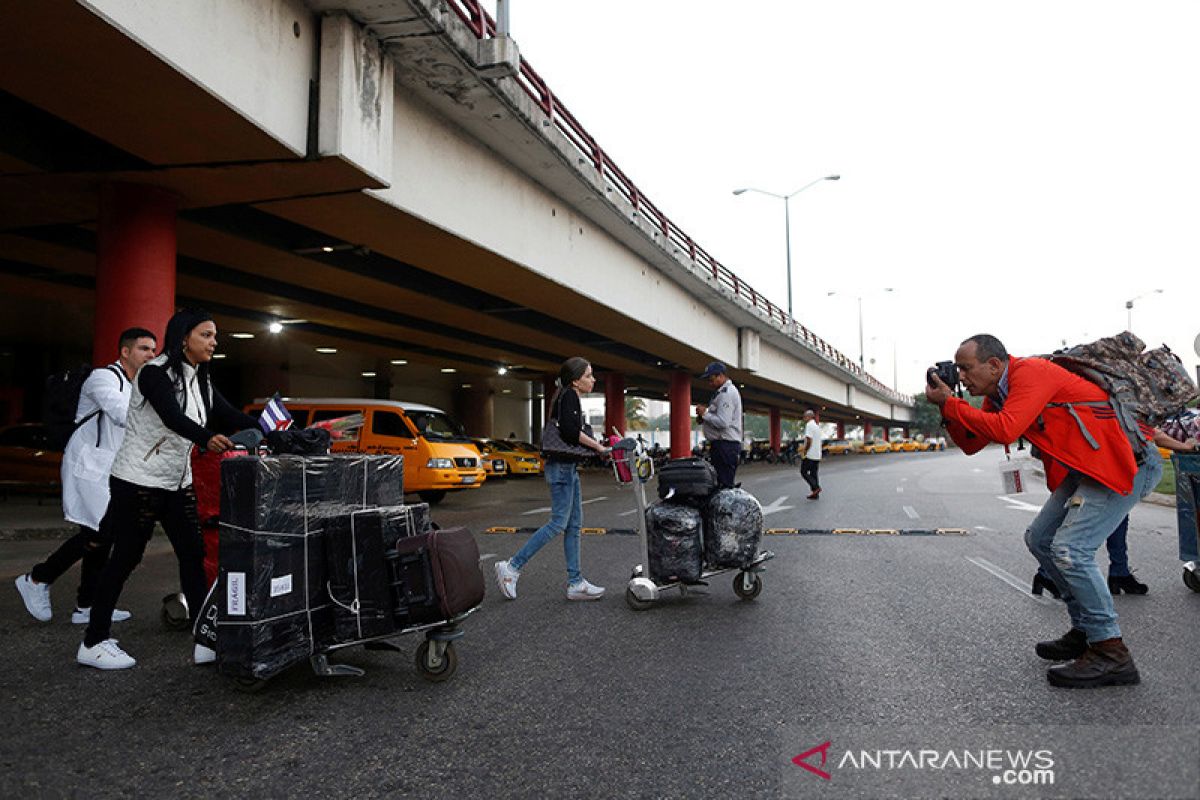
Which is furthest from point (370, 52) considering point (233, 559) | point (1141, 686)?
point (1141, 686)

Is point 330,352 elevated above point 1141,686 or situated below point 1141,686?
above

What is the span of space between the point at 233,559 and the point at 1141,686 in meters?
4.33

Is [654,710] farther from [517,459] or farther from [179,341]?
[517,459]

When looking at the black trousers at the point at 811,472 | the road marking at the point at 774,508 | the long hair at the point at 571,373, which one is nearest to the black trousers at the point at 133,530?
the long hair at the point at 571,373

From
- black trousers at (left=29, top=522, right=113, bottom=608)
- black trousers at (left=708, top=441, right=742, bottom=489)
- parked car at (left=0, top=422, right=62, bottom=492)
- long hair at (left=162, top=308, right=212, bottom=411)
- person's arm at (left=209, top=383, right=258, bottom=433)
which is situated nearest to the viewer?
long hair at (left=162, top=308, right=212, bottom=411)

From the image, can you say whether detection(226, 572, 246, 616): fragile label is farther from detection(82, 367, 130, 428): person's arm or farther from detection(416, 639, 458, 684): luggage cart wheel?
detection(82, 367, 130, 428): person's arm

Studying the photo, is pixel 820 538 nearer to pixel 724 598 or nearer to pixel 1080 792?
pixel 724 598

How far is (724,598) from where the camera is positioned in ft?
19.5

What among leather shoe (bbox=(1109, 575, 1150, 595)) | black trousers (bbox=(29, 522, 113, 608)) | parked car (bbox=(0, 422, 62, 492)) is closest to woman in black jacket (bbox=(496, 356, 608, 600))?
black trousers (bbox=(29, 522, 113, 608))

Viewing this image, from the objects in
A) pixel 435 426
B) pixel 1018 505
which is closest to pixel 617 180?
pixel 435 426

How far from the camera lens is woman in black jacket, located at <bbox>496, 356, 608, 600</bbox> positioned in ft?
18.3

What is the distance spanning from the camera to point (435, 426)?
634 inches

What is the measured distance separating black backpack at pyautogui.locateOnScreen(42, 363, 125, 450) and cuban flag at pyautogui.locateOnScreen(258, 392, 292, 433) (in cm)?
165

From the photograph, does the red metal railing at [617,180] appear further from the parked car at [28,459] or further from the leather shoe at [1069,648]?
the parked car at [28,459]
